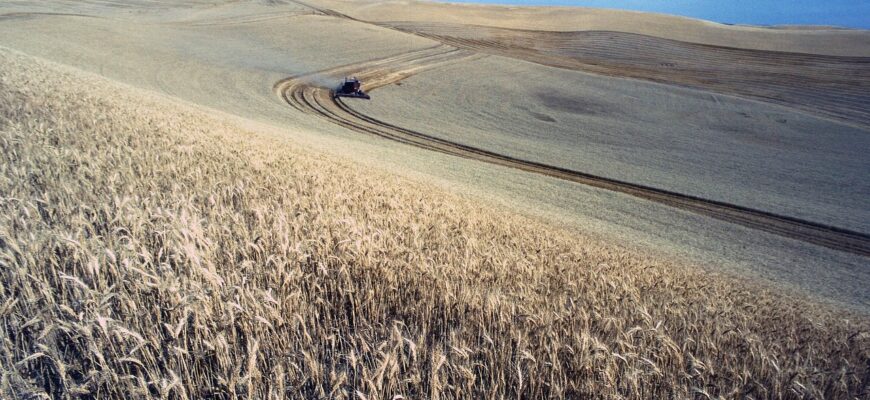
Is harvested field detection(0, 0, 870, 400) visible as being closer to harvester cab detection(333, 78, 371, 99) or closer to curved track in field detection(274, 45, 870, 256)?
curved track in field detection(274, 45, 870, 256)

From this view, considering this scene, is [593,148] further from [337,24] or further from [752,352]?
[337,24]

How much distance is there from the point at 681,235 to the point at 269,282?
56.3 feet

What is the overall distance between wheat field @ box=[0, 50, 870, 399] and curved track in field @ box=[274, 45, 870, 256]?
14.9 m

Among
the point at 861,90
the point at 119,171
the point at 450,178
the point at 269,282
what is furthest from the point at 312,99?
the point at 861,90

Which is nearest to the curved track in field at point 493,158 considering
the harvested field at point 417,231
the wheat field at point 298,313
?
the harvested field at point 417,231

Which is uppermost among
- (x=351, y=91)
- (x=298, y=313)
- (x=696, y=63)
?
(x=696, y=63)

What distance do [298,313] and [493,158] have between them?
22127 millimetres

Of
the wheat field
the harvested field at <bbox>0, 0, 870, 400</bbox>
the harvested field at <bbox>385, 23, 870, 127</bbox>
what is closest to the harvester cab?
the harvested field at <bbox>0, 0, 870, 400</bbox>

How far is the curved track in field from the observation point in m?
18.2

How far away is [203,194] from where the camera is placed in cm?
526

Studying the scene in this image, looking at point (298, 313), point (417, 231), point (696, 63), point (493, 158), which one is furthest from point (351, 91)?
point (696, 63)

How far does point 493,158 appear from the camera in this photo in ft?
81.0

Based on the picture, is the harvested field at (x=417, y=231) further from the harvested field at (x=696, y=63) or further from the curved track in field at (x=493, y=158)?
the harvested field at (x=696, y=63)

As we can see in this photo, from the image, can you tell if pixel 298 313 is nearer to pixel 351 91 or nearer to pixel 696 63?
pixel 351 91
